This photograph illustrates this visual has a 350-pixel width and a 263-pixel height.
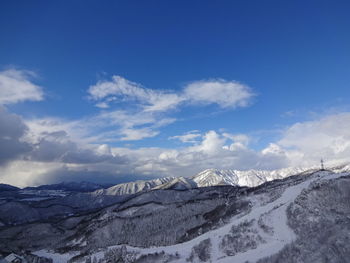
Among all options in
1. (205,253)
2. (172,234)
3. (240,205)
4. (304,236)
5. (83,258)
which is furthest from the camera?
(172,234)

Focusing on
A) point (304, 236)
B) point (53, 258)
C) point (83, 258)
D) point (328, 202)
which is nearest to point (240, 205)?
point (328, 202)

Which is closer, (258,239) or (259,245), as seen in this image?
(259,245)

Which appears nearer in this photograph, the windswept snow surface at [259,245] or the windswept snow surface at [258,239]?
the windswept snow surface at [259,245]

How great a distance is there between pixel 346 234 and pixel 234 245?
108 feet

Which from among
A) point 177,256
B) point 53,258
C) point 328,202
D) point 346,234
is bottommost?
point 53,258

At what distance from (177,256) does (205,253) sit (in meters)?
9.20

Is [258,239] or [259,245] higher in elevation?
[258,239]

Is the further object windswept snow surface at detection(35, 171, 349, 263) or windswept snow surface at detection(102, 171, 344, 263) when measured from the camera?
windswept snow surface at detection(35, 171, 349, 263)

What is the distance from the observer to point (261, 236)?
102688mm

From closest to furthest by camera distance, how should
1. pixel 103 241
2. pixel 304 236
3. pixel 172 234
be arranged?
1. pixel 304 236
2. pixel 172 234
3. pixel 103 241

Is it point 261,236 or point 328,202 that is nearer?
point 261,236

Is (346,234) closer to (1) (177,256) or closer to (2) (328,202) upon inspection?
(2) (328,202)

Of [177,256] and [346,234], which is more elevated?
[346,234]

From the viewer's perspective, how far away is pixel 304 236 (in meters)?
96.7
